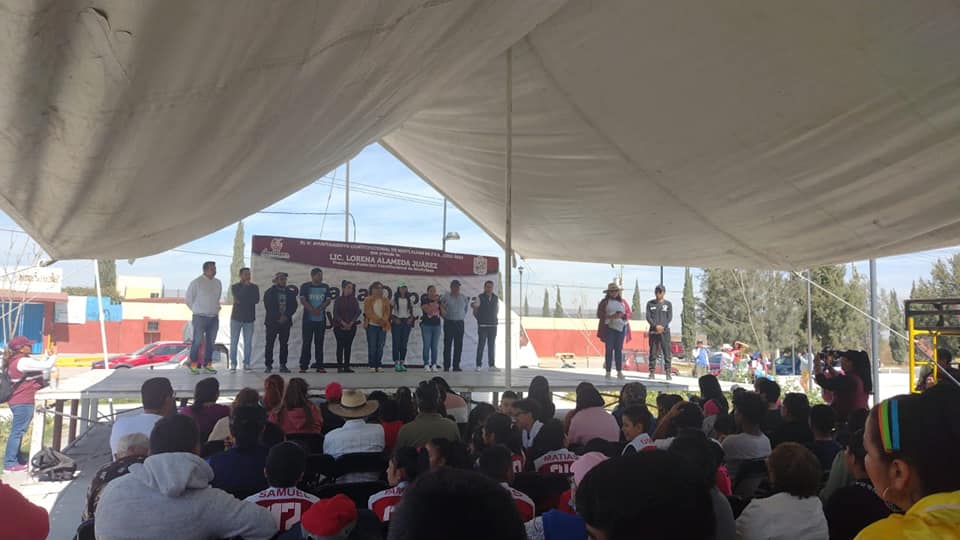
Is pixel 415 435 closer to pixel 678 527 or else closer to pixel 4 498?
pixel 4 498

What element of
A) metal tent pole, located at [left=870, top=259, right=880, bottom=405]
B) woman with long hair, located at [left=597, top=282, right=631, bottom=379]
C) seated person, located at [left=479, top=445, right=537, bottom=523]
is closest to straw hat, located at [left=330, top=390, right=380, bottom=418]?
seated person, located at [left=479, top=445, right=537, bottom=523]

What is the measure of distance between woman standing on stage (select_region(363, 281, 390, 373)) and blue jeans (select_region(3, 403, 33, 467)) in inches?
162

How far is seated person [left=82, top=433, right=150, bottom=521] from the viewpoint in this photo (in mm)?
2779

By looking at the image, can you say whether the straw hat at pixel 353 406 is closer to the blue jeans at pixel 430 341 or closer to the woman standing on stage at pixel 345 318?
the woman standing on stage at pixel 345 318

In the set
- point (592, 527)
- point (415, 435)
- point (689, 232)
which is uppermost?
point (689, 232)

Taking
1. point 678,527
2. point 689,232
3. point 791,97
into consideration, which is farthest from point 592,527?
point 689,232

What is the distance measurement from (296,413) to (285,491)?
7.00 ft

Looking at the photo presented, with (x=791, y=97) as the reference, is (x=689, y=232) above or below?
below

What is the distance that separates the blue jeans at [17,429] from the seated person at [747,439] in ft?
23.8

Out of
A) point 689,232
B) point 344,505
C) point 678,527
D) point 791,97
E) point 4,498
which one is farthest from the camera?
point 689,232

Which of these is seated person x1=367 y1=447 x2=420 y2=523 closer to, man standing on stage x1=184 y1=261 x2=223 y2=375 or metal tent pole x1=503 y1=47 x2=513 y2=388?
metal tent pole x1=503 y1=47 x2=513 y2=388

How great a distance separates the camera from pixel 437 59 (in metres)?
3.20

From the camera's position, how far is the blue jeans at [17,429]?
6953 millimetres

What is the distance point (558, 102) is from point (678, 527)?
15.7 ft
